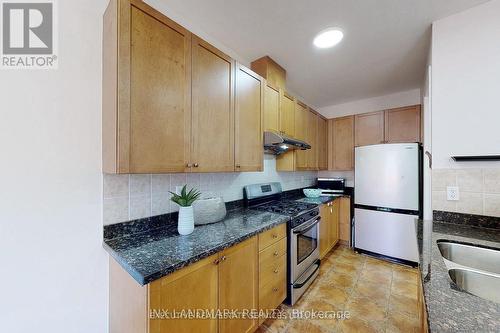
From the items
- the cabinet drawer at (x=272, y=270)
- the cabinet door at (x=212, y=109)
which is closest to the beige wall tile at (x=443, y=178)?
the cabinet drawer at (x=272, y=270)

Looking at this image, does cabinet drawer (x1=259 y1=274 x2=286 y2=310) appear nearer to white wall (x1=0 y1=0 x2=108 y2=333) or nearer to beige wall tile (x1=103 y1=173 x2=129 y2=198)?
white wall (x1=0 y1=0 x2=108 y2=333)

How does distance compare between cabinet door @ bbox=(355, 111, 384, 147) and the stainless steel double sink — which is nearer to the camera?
the stainless steel double sink

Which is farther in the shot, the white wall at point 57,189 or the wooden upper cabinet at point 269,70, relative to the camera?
the wooden upper cabinet at point 269,70

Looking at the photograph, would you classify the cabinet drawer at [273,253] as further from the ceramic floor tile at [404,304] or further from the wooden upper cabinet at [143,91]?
the ceramic floor tile at [404,304]

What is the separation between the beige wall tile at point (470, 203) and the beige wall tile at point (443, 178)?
0.11 metres

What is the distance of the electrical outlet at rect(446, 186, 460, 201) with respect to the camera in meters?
1.61

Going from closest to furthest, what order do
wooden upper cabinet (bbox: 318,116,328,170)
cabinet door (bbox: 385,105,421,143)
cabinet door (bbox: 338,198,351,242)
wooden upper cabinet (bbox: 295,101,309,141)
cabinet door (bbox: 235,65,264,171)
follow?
cabinet door (bbox: 235,65,264,171) < wooden upper cabinet (bbox: 295,101,309,141) < cabinet door (bbox: 385,105,421,143) < cabinet door (bbox: 338,198,351,242) < wooden upper cabinet (bbox: 318,116,328,170)

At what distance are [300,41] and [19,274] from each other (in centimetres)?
255

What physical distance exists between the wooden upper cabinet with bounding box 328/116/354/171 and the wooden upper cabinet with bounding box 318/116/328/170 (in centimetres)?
8

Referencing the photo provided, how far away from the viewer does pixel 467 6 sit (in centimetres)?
152

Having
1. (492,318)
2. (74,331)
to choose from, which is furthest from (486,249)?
(74,331)

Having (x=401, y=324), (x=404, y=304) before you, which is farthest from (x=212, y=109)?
(x=404, y=304)

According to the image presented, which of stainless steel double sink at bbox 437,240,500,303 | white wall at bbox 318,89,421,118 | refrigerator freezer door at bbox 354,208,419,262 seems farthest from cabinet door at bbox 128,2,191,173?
white wall at bbox 318,89,421,118

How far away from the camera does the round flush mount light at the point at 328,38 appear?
1784 millimetres
